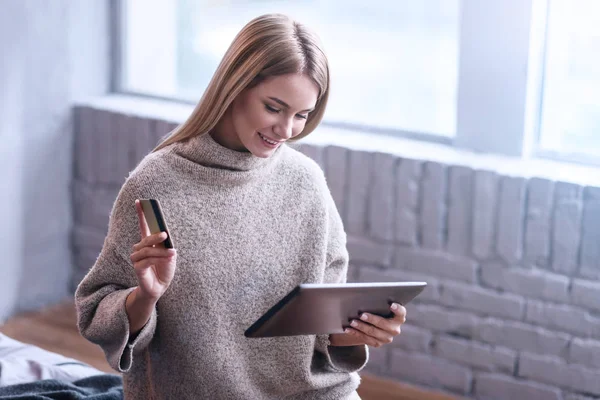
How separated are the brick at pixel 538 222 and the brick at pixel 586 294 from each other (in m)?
0.10

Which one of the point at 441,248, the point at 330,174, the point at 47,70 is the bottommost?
the point at 441,248

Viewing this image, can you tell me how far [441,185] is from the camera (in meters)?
2.81

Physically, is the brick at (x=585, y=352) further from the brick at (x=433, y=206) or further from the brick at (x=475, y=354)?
the brick at (x=433, y=206)

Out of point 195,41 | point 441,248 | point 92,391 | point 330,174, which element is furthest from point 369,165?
point 92,391

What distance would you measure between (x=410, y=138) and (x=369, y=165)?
8.6 inches

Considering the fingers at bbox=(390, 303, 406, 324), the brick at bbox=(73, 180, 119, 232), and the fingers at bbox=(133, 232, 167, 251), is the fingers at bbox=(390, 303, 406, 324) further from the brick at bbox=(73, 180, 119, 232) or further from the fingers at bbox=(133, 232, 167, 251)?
the brick at bbox=(73, 180, 119, 232)

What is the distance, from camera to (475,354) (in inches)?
112

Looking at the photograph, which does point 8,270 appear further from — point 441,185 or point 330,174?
point 441,185

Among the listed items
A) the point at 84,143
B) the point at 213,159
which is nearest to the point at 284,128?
the point at 213,159

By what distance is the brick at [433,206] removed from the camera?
281 centimetres

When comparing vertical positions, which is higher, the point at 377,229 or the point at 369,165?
the point at 369,165

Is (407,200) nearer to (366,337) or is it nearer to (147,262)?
(366,337)

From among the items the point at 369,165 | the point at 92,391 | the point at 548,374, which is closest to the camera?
the point at 92,391

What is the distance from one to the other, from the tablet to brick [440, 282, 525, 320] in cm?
119
